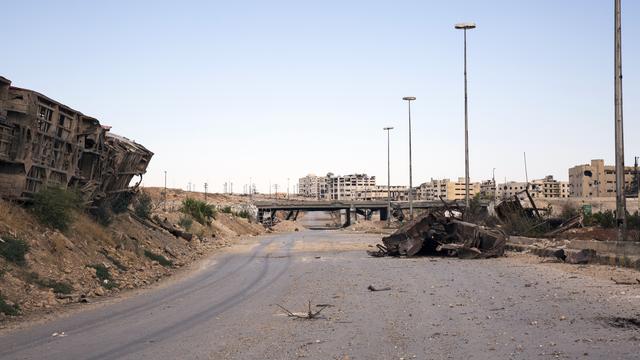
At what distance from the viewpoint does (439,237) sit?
32.4m

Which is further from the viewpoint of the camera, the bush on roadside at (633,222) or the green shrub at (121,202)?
the green shrub at (121,202)

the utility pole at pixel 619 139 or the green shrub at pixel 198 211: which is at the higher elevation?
the utility pole at pixel 619 139

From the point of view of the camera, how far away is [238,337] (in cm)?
1067

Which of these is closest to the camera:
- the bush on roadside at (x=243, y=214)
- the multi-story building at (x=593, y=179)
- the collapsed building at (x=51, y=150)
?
the collapsed building at (x=51, y=150)

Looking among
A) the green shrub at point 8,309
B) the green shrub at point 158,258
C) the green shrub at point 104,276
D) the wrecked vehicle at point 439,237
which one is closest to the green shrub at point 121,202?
the green shrub at point 158,258

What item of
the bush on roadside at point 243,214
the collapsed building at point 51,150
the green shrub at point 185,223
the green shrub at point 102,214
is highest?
the collapsed building at point 51,150

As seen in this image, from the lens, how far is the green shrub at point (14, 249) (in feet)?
58.3

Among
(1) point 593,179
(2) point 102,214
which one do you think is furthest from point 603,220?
(1) point 593,179

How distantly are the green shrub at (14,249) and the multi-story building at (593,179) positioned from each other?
162 meters

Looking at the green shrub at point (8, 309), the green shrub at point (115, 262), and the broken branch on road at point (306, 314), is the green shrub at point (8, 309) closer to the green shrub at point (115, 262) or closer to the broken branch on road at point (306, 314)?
the broken branch on road at point (306, 314)

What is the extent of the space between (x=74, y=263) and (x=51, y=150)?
19.5ft

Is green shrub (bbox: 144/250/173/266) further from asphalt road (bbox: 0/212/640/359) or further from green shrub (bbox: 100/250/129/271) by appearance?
asphalt road (bbox: 0/212/640/359)

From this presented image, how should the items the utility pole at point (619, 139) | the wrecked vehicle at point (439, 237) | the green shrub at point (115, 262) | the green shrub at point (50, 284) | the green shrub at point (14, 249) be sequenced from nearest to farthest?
the green shrub at point (50, 284) → the green shrub at point (14, 249) → the utility pole at point (619, 139) → the green shrub at point (115, 262) → the wrecked vehicle at point (439, 237)

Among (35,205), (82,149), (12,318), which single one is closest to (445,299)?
(12,318)
